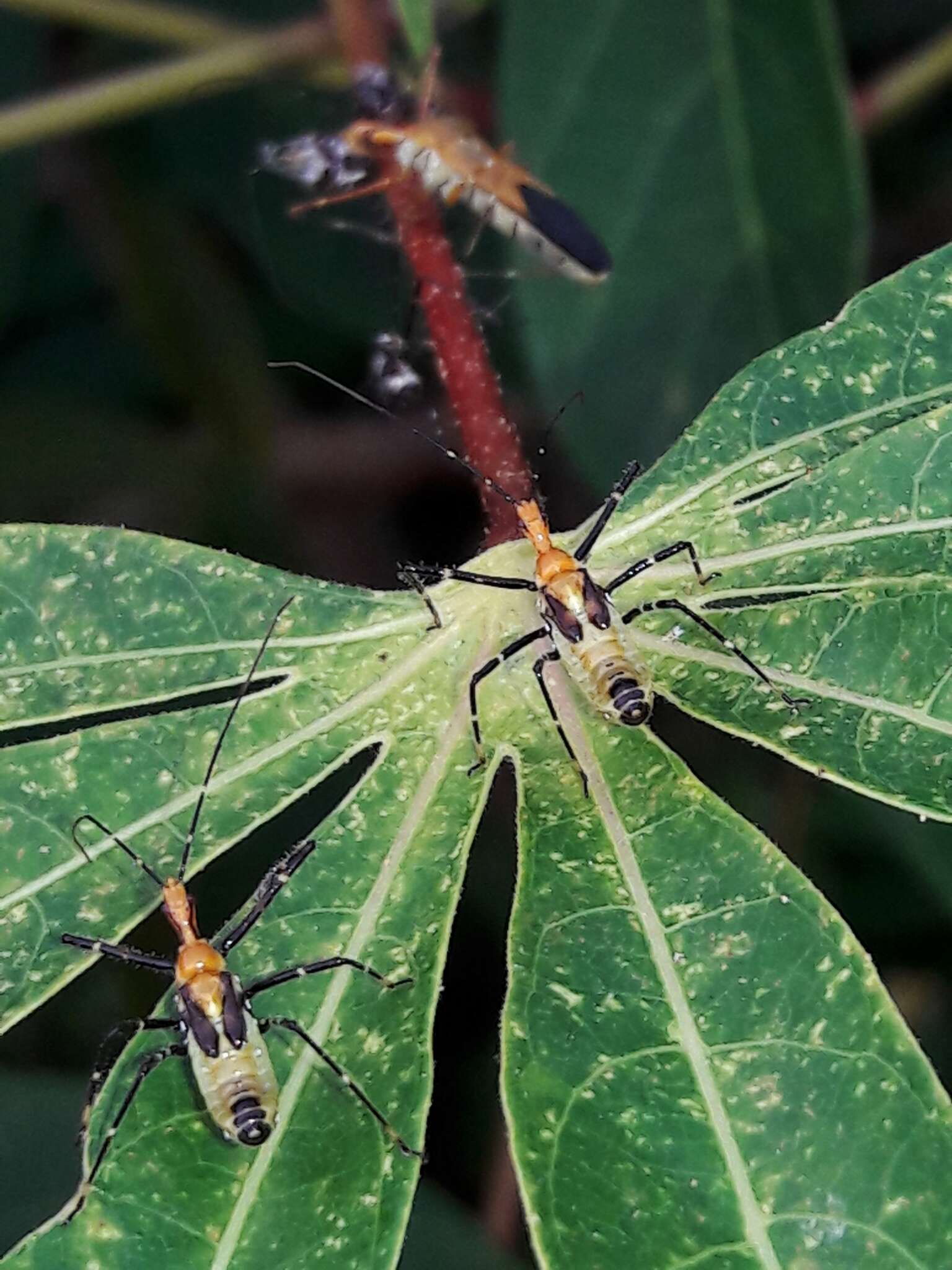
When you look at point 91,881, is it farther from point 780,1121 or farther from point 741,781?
point 741,781

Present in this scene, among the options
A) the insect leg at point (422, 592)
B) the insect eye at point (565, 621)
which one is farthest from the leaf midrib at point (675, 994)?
the insect leg at point (422, 592)

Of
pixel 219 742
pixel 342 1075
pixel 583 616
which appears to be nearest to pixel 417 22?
pixel 583 616

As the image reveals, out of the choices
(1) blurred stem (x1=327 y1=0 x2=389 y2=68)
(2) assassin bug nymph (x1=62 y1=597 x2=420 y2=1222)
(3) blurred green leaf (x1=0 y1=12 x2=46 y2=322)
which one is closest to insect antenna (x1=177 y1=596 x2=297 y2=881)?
(2) assassin bug nymph (x1=62 y1=597 x2=420 y2=1222)

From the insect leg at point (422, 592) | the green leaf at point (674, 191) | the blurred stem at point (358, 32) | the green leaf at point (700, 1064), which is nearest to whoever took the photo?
the green leaf at point (700, 1064)

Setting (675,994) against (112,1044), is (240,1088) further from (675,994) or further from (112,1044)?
(112,1044)

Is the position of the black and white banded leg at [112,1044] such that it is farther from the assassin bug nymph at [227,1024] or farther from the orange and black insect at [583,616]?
the orange and black insect at [583,616]

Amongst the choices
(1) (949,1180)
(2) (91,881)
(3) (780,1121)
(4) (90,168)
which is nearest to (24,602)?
(2) (91,881)

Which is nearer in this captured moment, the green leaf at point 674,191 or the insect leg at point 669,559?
the insect leg at point 669,559

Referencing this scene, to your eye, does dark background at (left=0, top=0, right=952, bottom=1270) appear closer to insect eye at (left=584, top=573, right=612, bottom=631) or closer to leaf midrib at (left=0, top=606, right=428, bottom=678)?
insect eye at (left=584, top=573, right=612, bottom=631)
